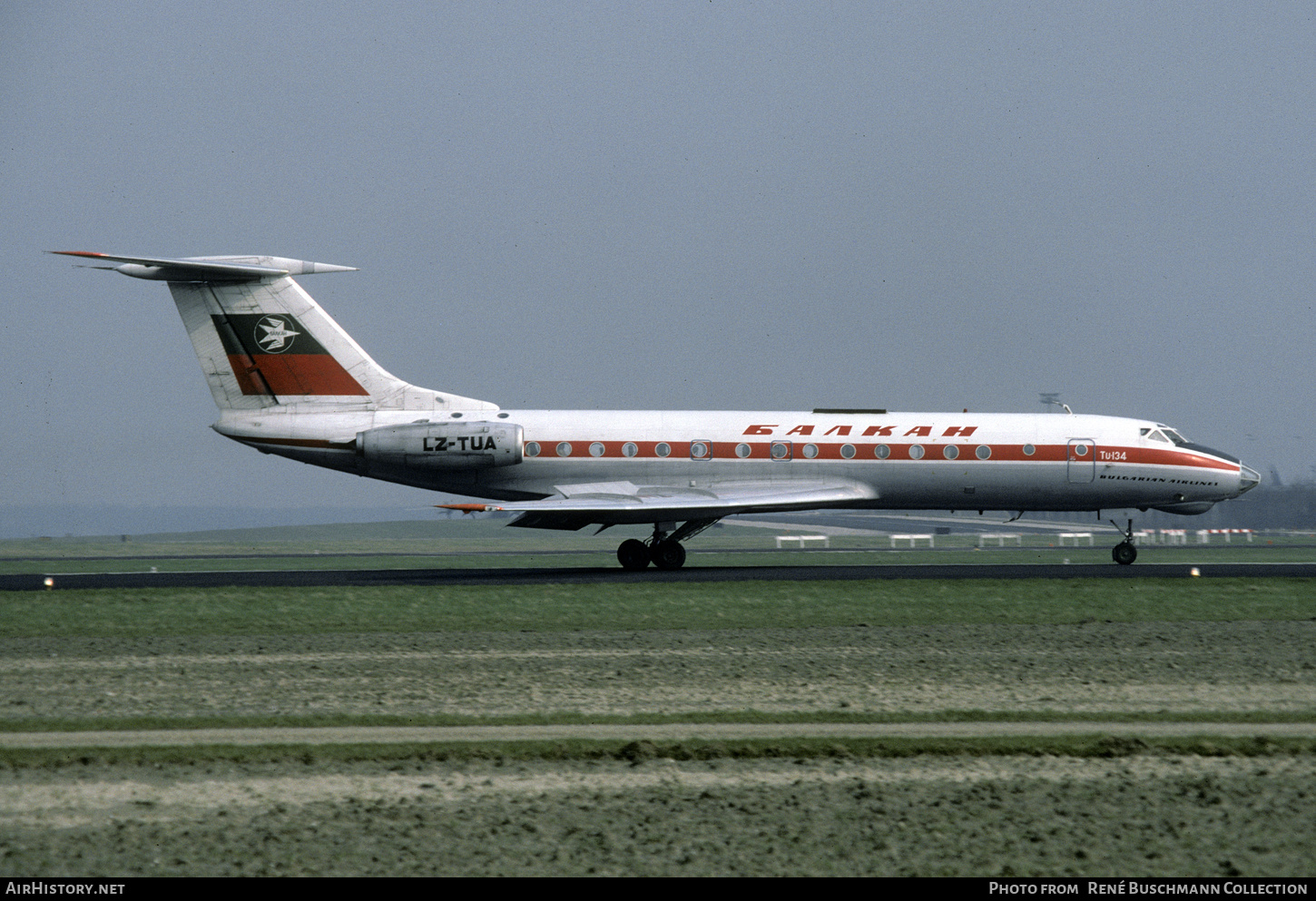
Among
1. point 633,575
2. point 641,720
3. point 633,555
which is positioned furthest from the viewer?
point 633,555

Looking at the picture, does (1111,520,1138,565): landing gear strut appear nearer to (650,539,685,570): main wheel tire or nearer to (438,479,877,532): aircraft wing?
(438,479,877,532): aircraft wing

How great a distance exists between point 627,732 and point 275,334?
2367cm

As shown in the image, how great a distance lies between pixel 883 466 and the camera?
103 ft

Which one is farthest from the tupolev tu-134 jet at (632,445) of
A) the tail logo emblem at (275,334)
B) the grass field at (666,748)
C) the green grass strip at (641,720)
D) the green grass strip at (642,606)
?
the green grass strip at (641,720)

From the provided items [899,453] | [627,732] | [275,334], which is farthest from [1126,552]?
[627,732]

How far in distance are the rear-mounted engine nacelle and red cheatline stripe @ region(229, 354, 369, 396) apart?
187 cm

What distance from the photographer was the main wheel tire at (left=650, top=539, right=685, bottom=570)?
105 ft

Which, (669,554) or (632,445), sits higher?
(632,445)

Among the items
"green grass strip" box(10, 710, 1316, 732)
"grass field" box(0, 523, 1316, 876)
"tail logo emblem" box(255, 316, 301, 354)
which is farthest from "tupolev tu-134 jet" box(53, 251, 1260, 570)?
"green grass strip" box(10, 710, 1316, 732)

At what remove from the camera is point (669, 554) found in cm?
3200

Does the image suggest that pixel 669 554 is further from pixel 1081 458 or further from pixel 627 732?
pixel 627 732

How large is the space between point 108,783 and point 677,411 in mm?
23539
